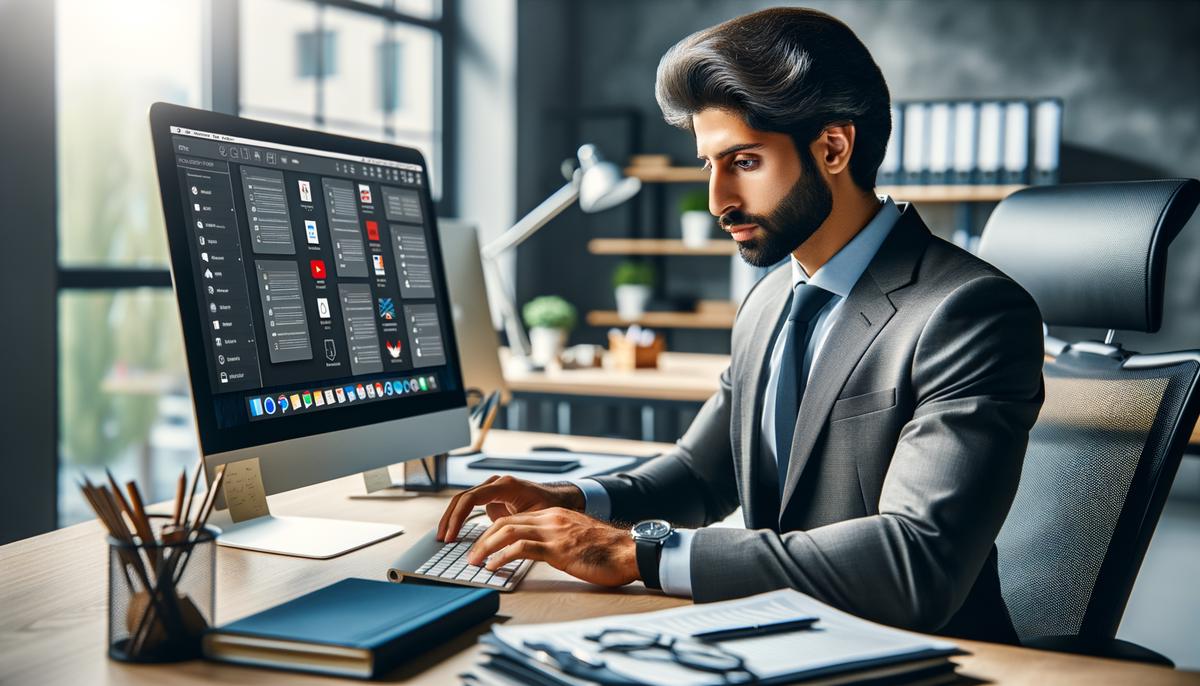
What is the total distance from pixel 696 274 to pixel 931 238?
400 centimetres

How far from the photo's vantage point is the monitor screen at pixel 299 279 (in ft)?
3.65

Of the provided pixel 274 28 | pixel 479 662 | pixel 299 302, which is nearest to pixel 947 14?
pixel 274 28

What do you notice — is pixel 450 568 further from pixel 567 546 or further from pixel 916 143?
pixel 916 143

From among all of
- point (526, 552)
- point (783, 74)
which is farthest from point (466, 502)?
point (783, 74)

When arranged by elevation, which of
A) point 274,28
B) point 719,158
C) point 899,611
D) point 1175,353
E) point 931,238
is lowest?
point 899,611

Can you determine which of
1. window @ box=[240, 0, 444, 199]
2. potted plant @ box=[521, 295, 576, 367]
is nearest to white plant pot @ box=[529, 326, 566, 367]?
potted plant @ box=[521, 295, 576, 367]

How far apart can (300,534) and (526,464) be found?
0.51 meters

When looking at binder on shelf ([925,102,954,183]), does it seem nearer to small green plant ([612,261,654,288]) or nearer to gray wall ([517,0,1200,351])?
gray wall ([517,0,1200,351])

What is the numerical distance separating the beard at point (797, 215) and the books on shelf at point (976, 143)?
3.18 m

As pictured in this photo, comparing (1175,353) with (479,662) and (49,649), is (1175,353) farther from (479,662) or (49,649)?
(49,649)

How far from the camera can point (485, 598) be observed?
3.04ft

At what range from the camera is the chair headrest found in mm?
1364

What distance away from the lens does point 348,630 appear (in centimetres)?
81

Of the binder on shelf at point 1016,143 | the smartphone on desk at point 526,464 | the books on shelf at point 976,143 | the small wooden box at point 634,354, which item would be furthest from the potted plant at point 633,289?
the smartphone on desk at point 526,464
